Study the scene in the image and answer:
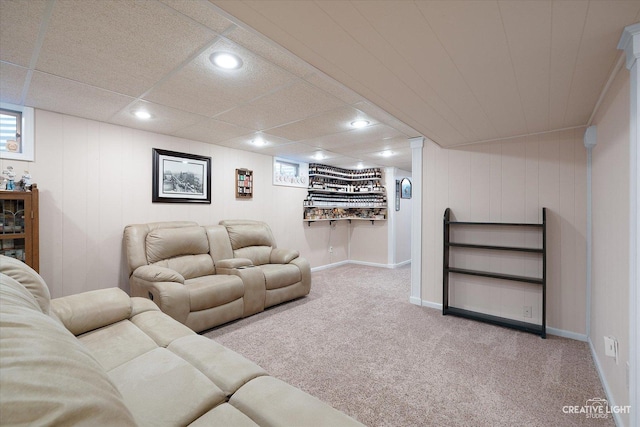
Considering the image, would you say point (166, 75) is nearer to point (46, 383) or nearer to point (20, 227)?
point (20, 227)

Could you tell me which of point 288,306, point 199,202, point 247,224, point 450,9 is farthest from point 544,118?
point 199,202

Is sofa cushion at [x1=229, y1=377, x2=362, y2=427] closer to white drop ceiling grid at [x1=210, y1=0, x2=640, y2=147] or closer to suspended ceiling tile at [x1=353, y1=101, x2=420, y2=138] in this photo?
white drop ceiling grid at [x1=210, y1=0, x2=640, y2=147]

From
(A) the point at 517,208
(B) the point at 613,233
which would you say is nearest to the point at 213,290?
(B) the point at 613,233

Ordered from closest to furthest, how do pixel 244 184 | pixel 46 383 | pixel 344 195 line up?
1. pixel 46 383
2. pixel 244 184
3. pixel 344 195

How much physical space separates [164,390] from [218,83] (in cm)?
202

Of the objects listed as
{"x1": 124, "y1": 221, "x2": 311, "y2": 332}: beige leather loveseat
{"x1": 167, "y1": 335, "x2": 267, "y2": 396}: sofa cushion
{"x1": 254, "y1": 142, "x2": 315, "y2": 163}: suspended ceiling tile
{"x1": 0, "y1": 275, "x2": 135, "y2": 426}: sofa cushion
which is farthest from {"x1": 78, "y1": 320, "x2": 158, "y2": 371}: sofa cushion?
{"x1": 254, "y1": 142, "x2": 315, "y2": 163}: suspended ceiling tile

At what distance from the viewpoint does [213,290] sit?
288 centimetres

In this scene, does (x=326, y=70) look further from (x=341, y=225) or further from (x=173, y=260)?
(x=341, y=225)

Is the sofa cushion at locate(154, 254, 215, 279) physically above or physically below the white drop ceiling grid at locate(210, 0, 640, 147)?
below

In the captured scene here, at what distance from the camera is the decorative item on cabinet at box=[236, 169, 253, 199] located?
14.7 ft

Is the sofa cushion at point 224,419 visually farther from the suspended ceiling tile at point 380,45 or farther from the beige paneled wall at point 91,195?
the beige paneled wall at point 91,195

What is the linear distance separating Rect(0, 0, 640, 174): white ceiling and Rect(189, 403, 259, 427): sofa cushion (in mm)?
1604

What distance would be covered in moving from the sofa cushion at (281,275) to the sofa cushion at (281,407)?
229cm

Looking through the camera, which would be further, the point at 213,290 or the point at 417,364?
the point at 213,290
